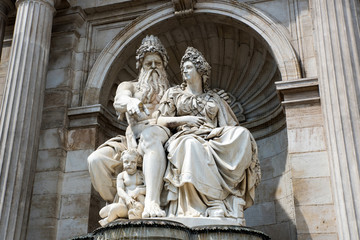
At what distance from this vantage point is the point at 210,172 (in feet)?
15.9

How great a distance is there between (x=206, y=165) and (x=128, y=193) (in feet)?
2.67

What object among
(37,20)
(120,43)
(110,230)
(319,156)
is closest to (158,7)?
(120,43)

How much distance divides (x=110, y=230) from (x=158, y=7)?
13.8 ft

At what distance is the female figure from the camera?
4.75m

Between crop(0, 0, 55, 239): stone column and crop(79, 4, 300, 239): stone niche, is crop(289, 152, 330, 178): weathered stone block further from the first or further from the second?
crop(0, 0, 55, 239): stone column

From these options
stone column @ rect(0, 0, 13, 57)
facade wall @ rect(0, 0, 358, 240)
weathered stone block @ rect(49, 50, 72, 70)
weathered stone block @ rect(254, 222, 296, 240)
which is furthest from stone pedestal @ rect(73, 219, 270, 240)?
stone column @ rect(0, 0, 13, 57)

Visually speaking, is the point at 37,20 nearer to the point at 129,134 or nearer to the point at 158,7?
the point at 158,7

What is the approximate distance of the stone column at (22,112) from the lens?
5965mm

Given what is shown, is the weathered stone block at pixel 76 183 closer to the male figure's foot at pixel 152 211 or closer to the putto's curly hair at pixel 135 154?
the putto's curly hair at pixel 135 154

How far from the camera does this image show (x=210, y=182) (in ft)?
15.8

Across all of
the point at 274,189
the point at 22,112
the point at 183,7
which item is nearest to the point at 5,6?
the point at 22,112

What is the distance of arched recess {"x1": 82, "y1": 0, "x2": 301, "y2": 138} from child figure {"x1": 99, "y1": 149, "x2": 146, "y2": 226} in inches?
92.2

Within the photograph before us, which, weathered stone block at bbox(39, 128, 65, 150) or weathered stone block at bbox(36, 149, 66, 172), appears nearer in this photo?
weathered stone block at bbox(36, 149, 66, 172)

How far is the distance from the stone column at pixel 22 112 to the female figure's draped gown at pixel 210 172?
2.09 meters
